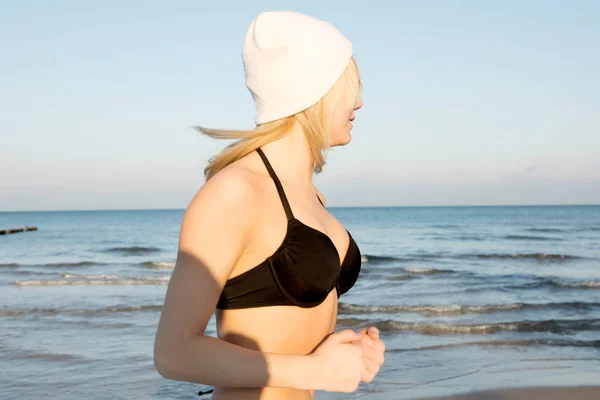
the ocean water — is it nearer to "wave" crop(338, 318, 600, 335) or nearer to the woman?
"wave" crop(338, 318, 600, 335)

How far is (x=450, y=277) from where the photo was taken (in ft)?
64.0

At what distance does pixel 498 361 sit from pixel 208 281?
8137mm

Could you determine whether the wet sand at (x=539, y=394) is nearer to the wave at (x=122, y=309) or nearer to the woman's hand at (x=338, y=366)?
the woman's hand at (x=338, y=366)

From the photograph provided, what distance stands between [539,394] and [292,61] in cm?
643

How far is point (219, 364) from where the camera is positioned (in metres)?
1.50

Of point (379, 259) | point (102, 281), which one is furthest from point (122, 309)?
point (379, 259)

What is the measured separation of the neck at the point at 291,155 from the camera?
1.95 m

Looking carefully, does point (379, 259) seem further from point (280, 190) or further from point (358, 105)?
point (280, 190)

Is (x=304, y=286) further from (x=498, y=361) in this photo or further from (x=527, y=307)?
(x=527, y=307)

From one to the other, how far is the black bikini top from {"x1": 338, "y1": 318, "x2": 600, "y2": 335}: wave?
9355mm

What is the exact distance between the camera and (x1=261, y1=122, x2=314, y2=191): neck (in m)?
1.95

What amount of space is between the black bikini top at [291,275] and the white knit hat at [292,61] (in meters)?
0.22

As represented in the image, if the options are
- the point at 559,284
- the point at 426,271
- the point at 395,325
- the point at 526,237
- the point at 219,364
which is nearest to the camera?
the point at 219,364

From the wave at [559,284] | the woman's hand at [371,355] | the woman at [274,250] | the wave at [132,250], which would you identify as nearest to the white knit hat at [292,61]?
the woman at [274,250]
